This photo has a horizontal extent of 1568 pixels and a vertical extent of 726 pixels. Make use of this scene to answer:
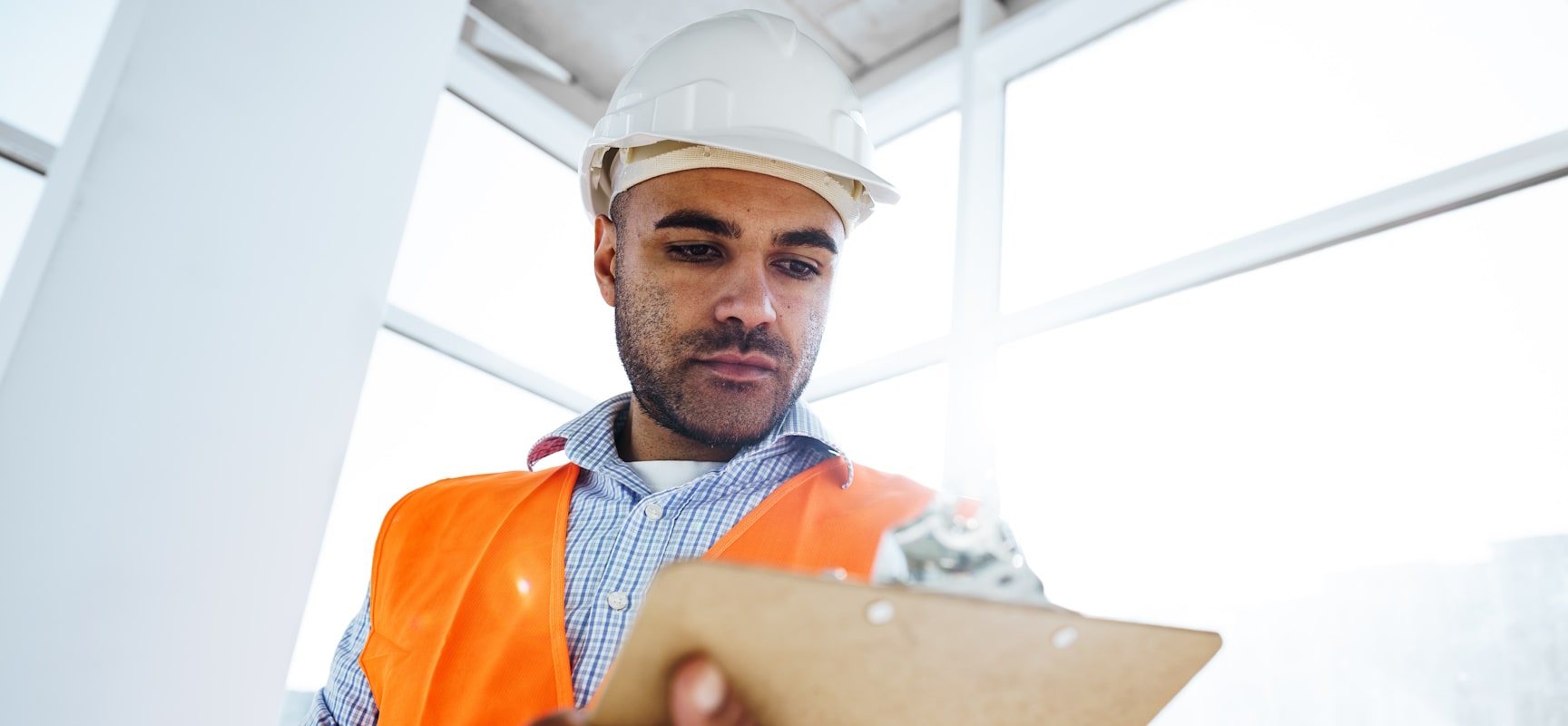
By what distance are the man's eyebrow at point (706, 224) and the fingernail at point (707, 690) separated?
2.91ft

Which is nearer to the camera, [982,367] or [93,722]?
[93,722]

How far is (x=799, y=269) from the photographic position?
141cm

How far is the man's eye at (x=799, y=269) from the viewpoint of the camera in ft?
4.58

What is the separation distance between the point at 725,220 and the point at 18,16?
1.86 metres

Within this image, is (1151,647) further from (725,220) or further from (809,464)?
(725,220)

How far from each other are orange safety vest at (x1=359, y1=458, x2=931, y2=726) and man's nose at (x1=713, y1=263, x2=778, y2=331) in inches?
8.3

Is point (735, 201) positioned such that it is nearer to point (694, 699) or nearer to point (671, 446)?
point (671, 446)

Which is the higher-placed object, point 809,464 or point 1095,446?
point 1095,446

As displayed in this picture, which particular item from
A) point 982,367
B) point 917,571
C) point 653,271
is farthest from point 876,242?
point 917,571

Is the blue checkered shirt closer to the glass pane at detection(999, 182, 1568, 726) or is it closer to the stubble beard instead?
the stubble beard

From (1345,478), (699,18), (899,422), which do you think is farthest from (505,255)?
(1345,478)

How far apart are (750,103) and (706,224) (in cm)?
23

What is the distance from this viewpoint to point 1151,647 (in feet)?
2.02

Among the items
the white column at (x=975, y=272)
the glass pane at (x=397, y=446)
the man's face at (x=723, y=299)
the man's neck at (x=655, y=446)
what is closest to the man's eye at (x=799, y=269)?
the man's face at (x=723, y=299)
